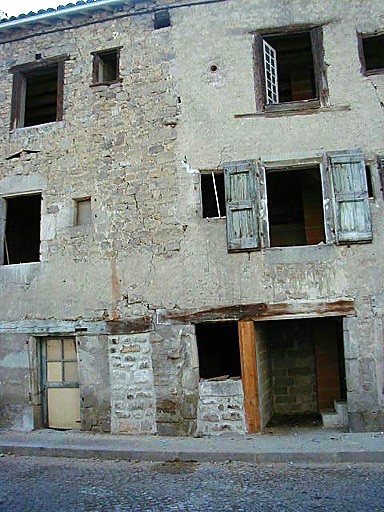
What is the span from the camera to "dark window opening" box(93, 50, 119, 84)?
9516 millimetres

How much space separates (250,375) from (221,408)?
2.41 feet

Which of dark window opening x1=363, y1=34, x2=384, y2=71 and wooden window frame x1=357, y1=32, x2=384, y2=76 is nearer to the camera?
wooden window frame x1=357, y1=32, x2=384, y2=76

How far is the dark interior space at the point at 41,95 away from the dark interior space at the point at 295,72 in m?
4.90

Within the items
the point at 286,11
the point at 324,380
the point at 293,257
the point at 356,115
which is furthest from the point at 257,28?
the point at 324,380

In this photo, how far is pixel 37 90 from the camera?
1109 centimetres

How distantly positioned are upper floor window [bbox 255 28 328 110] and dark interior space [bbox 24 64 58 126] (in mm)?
4442

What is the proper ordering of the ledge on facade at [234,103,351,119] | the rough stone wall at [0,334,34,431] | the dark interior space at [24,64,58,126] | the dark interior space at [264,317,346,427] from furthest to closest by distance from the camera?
the dark interior space at [24,64,58,126] < the dark interior space at [264,317,346,427] < the rough stone wall at [0,334,34,431] < the ledge on facade at [234,103,351,119]

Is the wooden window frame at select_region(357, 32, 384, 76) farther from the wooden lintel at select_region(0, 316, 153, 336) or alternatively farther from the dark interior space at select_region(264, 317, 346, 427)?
the wooden lintel at select_region(0, 316, 153, 336)

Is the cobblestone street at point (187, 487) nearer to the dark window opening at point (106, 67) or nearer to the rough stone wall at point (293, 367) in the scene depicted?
the rough stone wall at point (293, 367)

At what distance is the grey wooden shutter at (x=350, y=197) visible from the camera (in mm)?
7824

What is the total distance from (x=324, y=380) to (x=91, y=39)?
27.9 ft

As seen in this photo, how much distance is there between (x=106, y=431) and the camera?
8.27 metres

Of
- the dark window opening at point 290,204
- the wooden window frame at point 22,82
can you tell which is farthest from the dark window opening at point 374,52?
Answer: the wooden window frame at point 22,82

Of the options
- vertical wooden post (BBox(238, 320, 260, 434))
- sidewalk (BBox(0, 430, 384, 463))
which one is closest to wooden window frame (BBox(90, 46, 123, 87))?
vertical wooden post (BBox(238, 320, 260, 434))
